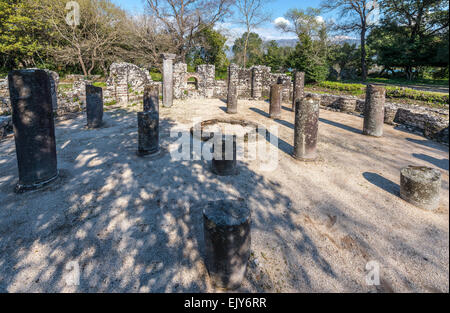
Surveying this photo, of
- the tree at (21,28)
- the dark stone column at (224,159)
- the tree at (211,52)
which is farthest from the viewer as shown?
the tree at (211,52)

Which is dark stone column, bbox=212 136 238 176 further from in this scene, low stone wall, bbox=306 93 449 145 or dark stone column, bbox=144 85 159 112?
low stone wall, bbox=306 93 449 145

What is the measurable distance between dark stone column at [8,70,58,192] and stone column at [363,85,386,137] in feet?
30.9

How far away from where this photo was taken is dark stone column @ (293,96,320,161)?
680cm

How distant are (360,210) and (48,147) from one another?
6470 millimetres

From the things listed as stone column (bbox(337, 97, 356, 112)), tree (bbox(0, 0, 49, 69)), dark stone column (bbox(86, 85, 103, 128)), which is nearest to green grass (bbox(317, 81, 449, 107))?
stone column (bbox(337, 97, 356, 112))

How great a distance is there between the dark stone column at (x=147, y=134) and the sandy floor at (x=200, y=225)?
0.35 metres

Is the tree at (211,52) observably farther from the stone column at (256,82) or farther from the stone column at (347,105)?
the stone column at (347,105)

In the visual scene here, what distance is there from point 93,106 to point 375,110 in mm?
10274

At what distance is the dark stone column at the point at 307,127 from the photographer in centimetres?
680

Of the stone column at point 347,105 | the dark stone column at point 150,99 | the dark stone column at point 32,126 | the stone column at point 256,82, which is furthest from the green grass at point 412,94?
the dark stone column at point 32,126

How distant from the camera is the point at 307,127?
688cm

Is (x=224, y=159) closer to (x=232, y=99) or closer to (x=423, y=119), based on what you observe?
(x=232, y=99)

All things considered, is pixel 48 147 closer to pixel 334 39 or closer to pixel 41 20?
pixel 41 20

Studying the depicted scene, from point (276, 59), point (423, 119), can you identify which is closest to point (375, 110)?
point (423, 119)
